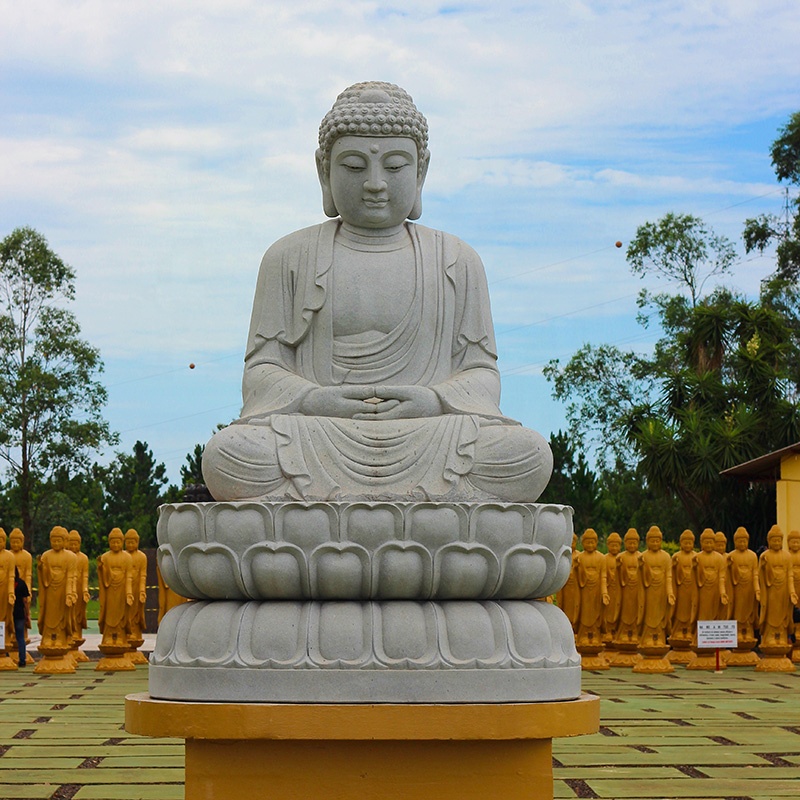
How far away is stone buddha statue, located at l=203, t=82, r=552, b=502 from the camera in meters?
5.00

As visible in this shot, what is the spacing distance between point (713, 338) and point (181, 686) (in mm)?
18263

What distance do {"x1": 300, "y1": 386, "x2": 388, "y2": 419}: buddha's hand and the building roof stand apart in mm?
11488

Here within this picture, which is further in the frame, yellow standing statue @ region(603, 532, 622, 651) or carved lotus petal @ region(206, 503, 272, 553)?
yellow standing statue @ region(603, 532, 622, 651)

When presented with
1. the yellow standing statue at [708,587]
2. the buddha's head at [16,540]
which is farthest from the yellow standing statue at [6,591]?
the yellow standing statue at [708,587]

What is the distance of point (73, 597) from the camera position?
12789 mm

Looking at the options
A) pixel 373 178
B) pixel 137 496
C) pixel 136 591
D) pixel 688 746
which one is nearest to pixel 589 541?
pixel 136 591

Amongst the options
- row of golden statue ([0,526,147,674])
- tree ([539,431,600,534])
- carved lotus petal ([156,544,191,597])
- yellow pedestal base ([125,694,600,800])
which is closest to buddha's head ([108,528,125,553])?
row of golden statue ([0,526,147,674])

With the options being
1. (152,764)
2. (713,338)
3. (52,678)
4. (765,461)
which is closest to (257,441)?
(152,764)

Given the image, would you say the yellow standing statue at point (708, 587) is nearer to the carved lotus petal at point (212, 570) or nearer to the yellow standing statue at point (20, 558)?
the yellow standing statue at point (20, 558)

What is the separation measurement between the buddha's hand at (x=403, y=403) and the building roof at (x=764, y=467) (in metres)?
11.4

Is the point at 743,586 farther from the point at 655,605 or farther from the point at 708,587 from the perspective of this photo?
the point at 655,605

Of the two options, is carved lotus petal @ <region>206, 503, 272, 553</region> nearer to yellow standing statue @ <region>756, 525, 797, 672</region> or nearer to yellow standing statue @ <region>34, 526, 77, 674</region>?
yellow standing statue @ <region>34, 526, 77, 674</region>

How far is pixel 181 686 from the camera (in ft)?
14.8

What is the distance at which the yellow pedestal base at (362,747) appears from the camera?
4.29 meters
